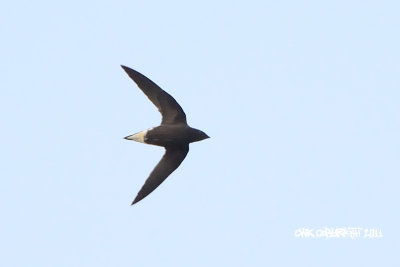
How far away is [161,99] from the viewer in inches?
596

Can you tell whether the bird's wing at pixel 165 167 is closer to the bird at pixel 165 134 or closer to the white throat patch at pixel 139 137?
the bird at pixel 165 134

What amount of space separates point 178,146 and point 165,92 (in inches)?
49.0

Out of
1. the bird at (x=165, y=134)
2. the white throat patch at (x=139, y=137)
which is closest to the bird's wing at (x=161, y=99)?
the bird at (x=165, y=134)

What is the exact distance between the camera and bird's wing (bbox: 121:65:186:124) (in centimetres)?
1493

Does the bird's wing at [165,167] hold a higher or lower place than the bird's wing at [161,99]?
lower

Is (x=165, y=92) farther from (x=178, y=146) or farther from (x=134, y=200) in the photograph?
(x=134, y=200)

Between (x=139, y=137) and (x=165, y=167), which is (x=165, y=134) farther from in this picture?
(x=165, y=167)

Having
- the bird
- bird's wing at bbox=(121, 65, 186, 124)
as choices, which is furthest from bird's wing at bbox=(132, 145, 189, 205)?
bird's wing at bbox=(121, 65, 186, 124)

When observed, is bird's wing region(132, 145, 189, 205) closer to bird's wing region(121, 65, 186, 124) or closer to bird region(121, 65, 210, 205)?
bird region(121, 65, 210, 205)

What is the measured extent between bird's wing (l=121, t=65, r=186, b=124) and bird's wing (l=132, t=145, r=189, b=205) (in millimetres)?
661

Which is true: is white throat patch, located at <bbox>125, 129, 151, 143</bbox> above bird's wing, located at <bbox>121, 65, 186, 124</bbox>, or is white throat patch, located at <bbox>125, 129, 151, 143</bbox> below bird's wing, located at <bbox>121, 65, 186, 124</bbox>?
below

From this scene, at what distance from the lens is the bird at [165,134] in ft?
49.0

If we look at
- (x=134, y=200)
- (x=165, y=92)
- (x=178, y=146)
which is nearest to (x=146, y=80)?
(x=165, y=92)

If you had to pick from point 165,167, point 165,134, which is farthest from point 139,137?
point 165,167
